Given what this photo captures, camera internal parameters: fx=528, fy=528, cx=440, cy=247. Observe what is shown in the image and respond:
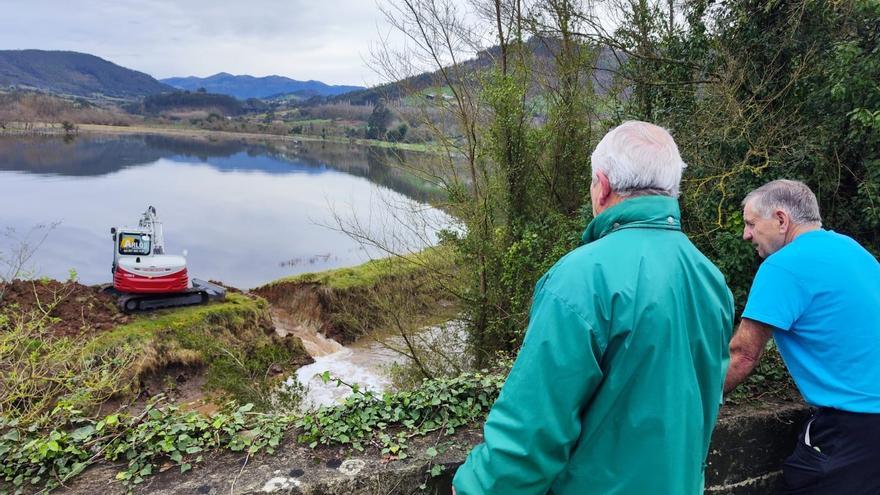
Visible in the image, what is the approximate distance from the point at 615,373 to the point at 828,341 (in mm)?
1380

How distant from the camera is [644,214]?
4.15 ft

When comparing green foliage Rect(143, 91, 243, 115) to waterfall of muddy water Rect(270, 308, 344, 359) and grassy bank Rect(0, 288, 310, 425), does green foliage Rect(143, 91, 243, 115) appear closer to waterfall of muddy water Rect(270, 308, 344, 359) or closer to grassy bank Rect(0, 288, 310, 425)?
waterfall of muddy water Rect(270, 308, 344, 359)

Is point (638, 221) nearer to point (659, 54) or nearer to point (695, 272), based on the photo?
point (695, 272)

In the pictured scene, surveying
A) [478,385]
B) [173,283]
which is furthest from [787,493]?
[173,283]

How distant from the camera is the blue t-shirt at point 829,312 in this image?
1.97 metres

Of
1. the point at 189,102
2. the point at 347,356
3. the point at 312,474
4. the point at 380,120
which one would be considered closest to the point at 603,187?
the point at 312,474

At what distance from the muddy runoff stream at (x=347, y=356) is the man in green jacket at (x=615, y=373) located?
9511 millimetres

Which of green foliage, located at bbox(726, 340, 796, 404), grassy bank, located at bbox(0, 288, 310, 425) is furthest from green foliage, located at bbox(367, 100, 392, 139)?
green foliage, located at bbox(726, 340, 796, 404)

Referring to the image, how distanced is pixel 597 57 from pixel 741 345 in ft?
28.9

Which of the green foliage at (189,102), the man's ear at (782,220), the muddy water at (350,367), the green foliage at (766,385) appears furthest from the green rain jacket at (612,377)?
the green foliage at (189,102)

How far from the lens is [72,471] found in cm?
203

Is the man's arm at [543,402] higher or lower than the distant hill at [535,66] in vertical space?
lower

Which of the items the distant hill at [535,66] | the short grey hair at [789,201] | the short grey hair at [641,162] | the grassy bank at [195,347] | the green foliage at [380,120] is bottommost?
the grassy bank at [195,347]

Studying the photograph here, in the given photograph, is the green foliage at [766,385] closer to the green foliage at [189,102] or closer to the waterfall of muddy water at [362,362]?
the waterfall of muddy water at [362,362]
